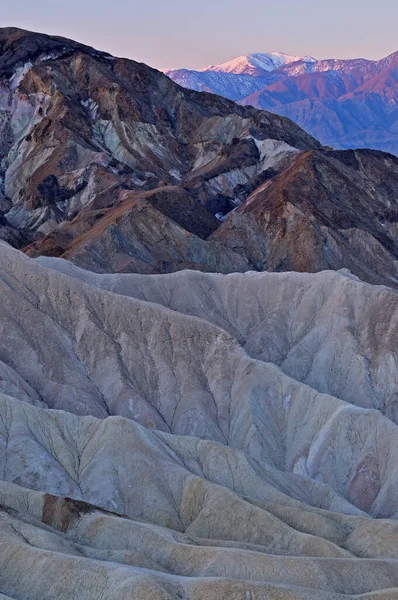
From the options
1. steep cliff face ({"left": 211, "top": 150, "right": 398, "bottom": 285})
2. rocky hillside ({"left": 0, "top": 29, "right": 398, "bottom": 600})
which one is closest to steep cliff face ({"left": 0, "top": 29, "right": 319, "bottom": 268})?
rocky hillside ({"left": 0, "top": 29, "right": 398, "bottom": 600})

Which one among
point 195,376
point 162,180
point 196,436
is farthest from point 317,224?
point 196,436

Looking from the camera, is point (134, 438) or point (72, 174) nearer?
point (134, 438)

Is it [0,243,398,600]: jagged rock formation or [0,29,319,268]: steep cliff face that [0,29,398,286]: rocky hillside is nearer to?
[0,29,319,268]: steep cliff face

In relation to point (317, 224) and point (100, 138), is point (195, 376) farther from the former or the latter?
point (100, 138)

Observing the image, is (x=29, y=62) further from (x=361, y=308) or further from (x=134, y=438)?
(x=134, y=438)

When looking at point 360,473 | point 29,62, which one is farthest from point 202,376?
point 29,62
